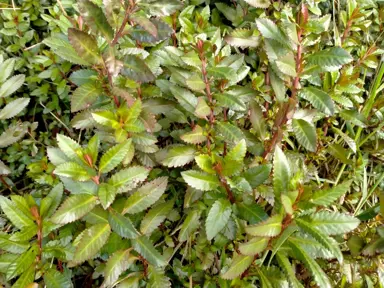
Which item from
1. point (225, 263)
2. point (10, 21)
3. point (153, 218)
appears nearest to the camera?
point (153, 218)

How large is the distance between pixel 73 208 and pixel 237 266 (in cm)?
64

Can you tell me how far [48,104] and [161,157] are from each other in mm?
881

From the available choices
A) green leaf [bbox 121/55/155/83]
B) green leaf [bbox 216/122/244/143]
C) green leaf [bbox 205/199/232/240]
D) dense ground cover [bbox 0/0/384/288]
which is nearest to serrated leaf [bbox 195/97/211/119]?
dense ground cover [bbox 0/0/384/288]

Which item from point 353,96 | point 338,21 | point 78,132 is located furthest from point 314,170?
point 78,132

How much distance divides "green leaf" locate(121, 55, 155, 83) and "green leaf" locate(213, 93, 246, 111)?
322 millimetres

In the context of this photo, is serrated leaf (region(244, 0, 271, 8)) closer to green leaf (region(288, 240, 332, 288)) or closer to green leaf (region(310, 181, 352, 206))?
green leaf (region(310, 181, 352, 206))

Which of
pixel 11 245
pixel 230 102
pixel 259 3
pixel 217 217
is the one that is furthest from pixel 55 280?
pixel 259 3

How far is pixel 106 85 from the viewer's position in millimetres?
1640

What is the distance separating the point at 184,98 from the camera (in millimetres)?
1750

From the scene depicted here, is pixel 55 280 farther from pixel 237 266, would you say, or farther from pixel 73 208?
pixel 237 266

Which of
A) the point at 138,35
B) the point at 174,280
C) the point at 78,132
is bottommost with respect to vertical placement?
the point at 174,280

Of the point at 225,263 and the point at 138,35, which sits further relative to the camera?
the point at 225,263

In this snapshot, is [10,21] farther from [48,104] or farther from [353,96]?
[353,96]

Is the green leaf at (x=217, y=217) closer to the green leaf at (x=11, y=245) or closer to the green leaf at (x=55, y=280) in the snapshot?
the green leaf at (x=55, y=280)
